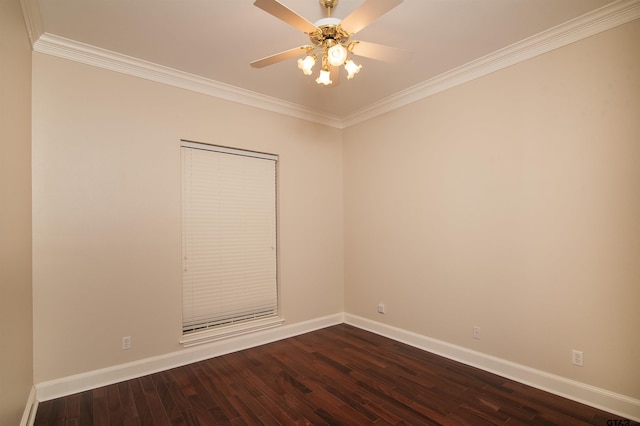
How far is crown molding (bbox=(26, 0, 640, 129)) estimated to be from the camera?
Result: 93.2 inches

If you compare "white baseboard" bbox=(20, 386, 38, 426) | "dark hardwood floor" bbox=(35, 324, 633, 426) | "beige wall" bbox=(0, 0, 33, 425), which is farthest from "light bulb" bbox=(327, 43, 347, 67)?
"white baseboard" bbox=(20, 386, 38, 426)

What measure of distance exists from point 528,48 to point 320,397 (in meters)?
3.45

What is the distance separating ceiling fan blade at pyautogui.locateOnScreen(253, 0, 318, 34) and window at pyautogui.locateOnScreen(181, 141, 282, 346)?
2.04 meters

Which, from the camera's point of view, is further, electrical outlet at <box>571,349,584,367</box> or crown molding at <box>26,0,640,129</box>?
electrical outlet at <box>571,349,584,367</box>

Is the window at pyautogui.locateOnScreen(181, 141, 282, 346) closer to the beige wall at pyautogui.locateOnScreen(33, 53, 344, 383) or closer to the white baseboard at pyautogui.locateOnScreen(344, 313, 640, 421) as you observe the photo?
the beige wall at pyautogui.locateOnScreen(33, 53, 344, 383)

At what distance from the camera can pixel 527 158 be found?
2.81 metres


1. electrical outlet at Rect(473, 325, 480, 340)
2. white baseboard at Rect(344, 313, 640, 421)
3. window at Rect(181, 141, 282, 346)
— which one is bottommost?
white baseboard at Rect(344, 313, 640, 421)

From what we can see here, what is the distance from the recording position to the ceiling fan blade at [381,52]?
2090mm

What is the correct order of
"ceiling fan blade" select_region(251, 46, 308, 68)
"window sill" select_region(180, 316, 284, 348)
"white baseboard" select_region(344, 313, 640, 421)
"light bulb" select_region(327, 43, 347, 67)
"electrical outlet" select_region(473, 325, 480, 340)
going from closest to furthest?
"light bulb" select_region(327, 43, 347, 67) < "ceiling fan blade" select_region(251, 46, 308, 68) < "white baseboard" select_region(344, 313, 640, 421) < "electrical outlet" select_region(473, 325, 480, 340) < "window sill" select_region(180, 316, 284, 348)

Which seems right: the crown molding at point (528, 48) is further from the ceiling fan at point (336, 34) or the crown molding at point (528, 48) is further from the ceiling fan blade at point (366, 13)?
the ceiling fan blade at point (366, 13)

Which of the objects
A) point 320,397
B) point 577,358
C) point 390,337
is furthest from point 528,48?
point 320,397

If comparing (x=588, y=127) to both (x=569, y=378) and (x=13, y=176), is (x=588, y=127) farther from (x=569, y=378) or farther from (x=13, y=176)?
(x=13, y=176)

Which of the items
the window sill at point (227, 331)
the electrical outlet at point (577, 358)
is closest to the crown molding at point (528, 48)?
the electrical outlet at point (577, 358)

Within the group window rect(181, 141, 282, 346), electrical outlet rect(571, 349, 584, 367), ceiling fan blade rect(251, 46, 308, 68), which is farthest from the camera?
window rect(181, 141, 282, 346)
